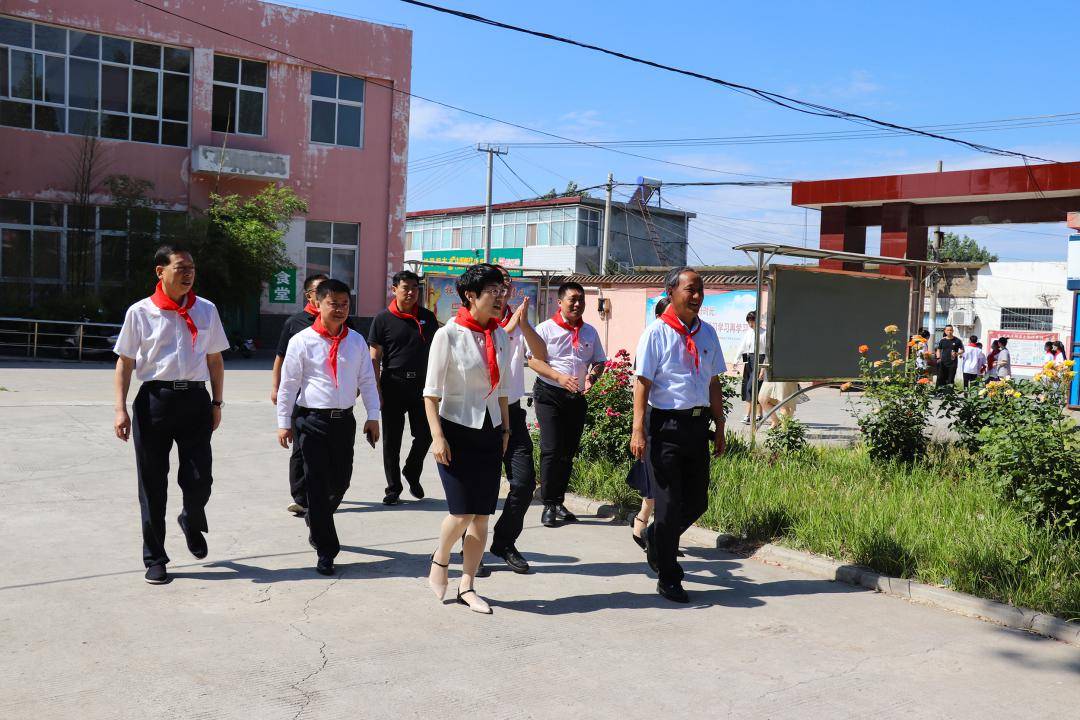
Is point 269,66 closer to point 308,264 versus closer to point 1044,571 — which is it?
point 308,264

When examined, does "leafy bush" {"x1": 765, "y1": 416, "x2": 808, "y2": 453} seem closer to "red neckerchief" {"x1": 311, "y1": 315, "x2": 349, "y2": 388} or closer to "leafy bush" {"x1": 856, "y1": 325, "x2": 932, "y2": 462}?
"leafy bush" {"x1": 856, "y1": 325, "x2": 932, "y2": 462}

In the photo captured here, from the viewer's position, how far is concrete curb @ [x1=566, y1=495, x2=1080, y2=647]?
5348 millimetres

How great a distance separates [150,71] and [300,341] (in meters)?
24.0

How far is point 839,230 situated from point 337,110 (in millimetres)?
15003

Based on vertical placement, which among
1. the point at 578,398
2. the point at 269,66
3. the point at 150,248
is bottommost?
the point at 578,398

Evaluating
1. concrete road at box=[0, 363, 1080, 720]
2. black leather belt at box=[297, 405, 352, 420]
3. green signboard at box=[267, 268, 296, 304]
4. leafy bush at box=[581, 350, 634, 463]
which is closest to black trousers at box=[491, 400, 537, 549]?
concrete road at box=[0, 363, 1080, 720]

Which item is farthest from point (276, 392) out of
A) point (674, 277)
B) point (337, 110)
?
point (337, 110)

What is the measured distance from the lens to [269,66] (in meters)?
28.4

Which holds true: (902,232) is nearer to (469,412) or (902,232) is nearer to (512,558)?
(512,558)

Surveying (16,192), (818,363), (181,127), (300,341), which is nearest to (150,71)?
(181,127)

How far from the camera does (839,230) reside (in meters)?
27.7

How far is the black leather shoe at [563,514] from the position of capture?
25.4 ft

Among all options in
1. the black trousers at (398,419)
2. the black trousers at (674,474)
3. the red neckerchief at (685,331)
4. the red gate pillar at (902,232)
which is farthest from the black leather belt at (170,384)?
the red gate pillar at (902,232)

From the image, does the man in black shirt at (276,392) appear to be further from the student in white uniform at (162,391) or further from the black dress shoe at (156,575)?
the black dress shoe at (156,575)
